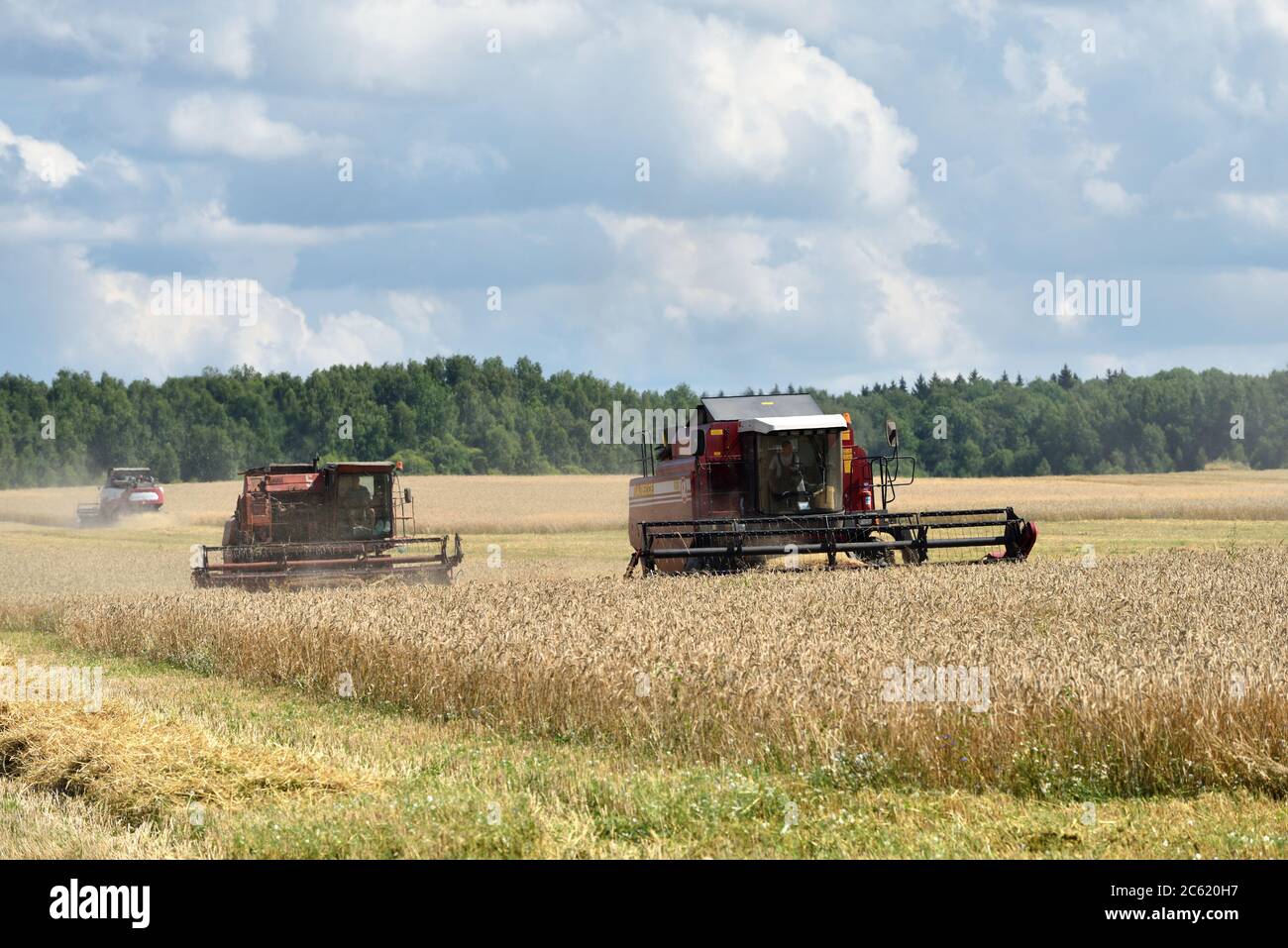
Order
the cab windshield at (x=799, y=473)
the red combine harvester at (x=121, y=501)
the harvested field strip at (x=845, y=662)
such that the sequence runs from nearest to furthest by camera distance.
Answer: the harvested field strip at (x=845, y=662)
the cab windshield at (x=799, y=473)
the red combine harvester at (x=121, y=501)

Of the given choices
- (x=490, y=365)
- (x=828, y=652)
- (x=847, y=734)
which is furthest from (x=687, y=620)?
(x=490, y=365)

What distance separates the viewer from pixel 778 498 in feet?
72.3

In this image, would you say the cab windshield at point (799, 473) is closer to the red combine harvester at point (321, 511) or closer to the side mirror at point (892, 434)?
the side mirror at point (892, 434)

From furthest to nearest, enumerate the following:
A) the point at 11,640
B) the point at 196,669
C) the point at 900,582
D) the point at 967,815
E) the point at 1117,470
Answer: the point at 1117,470 < the point at 11,640 < the point at 900,582 < the point at 196,669 < the point at 967,815

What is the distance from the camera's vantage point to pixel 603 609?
13852 mm

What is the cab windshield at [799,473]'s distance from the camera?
22000 millimetres

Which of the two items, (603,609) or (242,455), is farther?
(242,455)

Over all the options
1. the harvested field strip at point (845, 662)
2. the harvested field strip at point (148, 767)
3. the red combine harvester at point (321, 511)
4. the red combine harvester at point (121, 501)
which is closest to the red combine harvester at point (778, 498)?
the harvested field strip at point (845, 662)

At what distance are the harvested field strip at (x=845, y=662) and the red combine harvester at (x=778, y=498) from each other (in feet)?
8.00

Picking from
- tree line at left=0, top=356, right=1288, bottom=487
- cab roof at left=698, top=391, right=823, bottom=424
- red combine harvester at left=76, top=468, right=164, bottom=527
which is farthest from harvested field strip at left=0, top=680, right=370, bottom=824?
tree line at left=0, top=356, right=1288, bottom=487

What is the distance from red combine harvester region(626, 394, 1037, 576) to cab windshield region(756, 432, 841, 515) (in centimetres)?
1

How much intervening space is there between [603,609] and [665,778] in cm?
575
